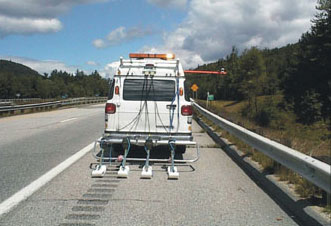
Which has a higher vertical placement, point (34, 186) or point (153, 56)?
point (153, 56)

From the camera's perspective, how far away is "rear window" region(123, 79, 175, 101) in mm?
8570

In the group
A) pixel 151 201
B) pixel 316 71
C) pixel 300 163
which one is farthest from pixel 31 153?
pixel 316 71

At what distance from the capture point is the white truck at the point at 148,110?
27.7 feet

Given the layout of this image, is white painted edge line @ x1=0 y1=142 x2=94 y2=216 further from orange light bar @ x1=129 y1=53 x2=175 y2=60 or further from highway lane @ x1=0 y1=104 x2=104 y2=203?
orange light bar @ x1=129 y1=53 x2=175 y2=60

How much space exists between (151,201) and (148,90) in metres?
3.60

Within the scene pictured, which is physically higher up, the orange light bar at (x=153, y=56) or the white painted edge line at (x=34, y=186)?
the orange light bar at (x=153, y=56)

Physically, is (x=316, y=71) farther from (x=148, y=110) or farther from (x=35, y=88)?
(x=35, y=88)

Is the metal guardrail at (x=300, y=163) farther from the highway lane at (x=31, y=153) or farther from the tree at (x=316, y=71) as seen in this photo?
the tree at (x=316, y=71)

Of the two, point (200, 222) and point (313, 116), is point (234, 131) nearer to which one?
point (200, 222)

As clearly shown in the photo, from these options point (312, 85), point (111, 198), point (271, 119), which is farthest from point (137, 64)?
point (312, 85)

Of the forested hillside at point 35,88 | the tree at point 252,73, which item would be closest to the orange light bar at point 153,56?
the tree at point 252,73

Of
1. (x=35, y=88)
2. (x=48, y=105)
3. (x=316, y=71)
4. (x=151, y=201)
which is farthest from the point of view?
(x=35, y=88)

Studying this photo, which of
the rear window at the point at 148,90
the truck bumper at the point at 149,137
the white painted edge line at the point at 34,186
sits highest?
the rear window at the point at 148,90

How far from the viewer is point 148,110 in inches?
333
